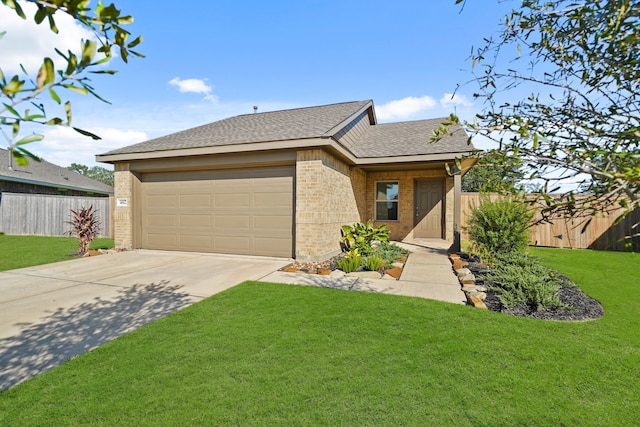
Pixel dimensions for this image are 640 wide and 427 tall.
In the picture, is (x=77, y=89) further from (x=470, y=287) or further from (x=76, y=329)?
(x=470, y=287)

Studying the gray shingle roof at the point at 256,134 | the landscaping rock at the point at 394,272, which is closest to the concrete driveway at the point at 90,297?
the landscaping rock at the point at 394,272

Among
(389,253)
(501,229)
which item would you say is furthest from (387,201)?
(501,229)

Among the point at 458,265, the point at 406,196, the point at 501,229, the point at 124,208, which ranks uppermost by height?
the point at 406,196

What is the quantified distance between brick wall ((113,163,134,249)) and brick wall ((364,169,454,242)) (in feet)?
27.2

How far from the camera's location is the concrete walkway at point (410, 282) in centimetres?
489

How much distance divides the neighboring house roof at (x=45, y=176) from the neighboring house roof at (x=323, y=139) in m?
12.2

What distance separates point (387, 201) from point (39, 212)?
17.0 meters

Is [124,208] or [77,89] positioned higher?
[77,89]

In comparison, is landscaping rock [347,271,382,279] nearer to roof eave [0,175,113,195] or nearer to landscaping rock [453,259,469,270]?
landscaping rock [453,259,469,270]

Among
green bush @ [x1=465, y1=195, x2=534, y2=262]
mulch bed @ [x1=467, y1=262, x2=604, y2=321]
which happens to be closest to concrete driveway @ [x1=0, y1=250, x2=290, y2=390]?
mulch bed @ [x1=467, y1=262, x2=604, y2=321]

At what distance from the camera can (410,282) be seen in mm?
5582

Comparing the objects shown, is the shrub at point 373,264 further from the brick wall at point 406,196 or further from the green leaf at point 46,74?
the green leaf at point 46,74

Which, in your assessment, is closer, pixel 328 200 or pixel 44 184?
pixel 328 200

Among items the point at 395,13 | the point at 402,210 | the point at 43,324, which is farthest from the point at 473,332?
the point at 402,210
